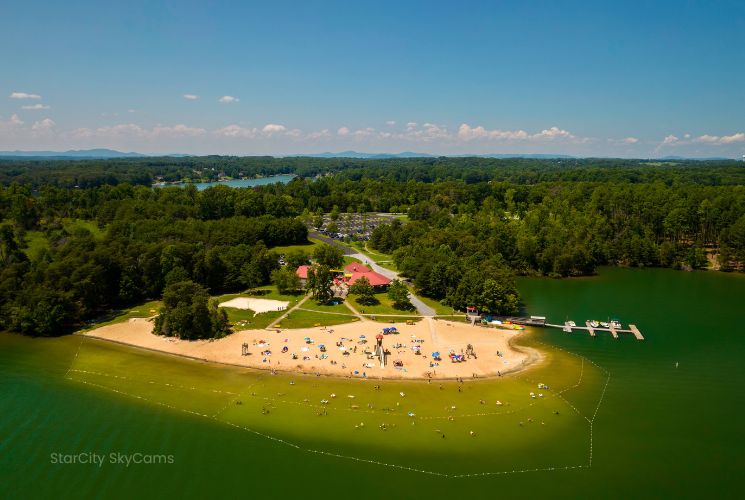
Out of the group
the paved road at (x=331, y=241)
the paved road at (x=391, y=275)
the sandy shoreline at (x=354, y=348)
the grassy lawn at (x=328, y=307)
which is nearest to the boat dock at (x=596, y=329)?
the sandy shoreline at (x=354, y=348)

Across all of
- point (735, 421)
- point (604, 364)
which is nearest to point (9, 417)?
point (604, 364)

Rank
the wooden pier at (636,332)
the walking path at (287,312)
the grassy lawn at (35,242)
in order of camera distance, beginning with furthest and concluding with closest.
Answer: the grassy lawn at (35,242) < the walking path at (287,312) < the wooden pier at (636,332)

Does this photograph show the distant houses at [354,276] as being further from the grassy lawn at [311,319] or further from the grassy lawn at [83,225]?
the grassy lawn at [83,225]

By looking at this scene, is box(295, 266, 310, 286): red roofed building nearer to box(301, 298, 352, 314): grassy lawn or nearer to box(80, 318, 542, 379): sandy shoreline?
box(301, 298, 352, 314): grassy lawn

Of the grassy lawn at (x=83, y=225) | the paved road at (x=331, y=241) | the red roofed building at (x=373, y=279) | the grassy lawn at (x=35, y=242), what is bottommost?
the paved road at (x=331, y=241)

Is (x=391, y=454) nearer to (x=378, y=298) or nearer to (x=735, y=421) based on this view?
(x=735, y=421)

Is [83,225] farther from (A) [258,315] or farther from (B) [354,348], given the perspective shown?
(B) [354,348]
